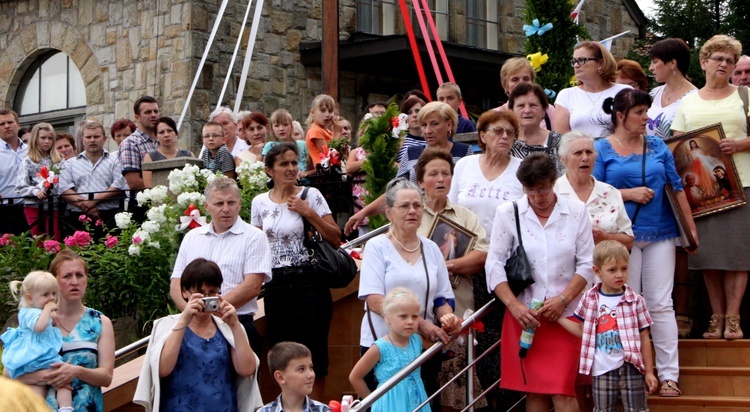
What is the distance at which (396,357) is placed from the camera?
248 inches

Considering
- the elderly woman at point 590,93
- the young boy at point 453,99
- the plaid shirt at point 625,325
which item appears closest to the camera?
the plaid shirt at point 625,325

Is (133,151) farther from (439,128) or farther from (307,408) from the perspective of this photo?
A: (307,408)

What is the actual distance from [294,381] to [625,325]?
1.90m

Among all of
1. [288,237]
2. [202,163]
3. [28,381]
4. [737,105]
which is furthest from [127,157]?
[737,105]

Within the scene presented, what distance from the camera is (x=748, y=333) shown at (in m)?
8.55

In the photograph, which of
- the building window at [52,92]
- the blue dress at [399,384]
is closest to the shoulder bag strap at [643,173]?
the blue dress at [399,384]

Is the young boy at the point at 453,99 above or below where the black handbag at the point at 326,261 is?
above

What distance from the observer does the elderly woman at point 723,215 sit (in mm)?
7832

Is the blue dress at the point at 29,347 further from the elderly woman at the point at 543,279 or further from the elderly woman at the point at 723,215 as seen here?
the elderly woman at the point at 723,215

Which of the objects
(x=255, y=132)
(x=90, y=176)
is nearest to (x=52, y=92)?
(x=90, y=176)

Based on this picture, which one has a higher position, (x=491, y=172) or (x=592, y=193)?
(x=491, y=172)

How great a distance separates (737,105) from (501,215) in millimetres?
2231

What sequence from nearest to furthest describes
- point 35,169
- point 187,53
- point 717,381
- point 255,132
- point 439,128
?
1. point 717,381
2. point 439,128
3. point 255,132
4. point 35,169
5. point 187,53

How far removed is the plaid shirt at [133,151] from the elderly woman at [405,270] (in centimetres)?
500
